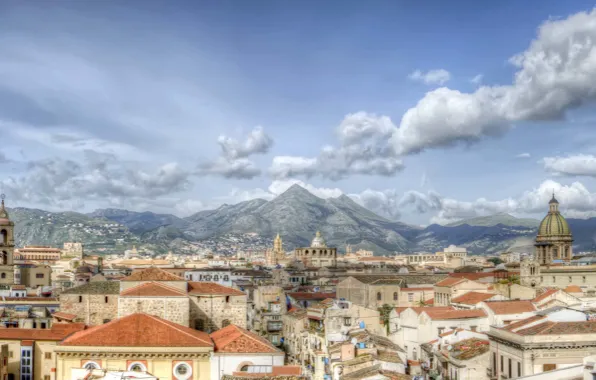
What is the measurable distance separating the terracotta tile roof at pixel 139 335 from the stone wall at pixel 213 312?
24.1 feet

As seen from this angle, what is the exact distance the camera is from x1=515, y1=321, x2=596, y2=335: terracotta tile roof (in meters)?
30.0

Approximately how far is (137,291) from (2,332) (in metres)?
8.16

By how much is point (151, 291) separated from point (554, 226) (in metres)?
89.2

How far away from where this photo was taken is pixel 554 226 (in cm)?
11731

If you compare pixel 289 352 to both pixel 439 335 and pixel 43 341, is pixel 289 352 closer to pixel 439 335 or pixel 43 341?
pixel 439 335

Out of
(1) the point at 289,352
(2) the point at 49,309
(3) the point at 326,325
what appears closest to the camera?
(3) the point at 326,325

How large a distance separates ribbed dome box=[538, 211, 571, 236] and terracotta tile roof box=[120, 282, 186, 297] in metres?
87.2

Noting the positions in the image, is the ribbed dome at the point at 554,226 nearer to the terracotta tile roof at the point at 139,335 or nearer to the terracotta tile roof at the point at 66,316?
the terracotta tile roof at the point at 66,316

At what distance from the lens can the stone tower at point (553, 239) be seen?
115562mm

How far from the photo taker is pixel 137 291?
144ft

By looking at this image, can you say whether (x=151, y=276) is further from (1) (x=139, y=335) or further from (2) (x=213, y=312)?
(1) (x=139, y=335)

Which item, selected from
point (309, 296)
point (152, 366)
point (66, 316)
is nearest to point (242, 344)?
point (152, 366)

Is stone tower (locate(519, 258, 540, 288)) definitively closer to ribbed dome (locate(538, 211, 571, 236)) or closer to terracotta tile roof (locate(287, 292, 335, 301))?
terracotta tile roof (locate(287, 292, 335, 301))

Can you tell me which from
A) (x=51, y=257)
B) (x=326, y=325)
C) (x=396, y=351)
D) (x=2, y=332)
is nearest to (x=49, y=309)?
(x=2, y=332)
